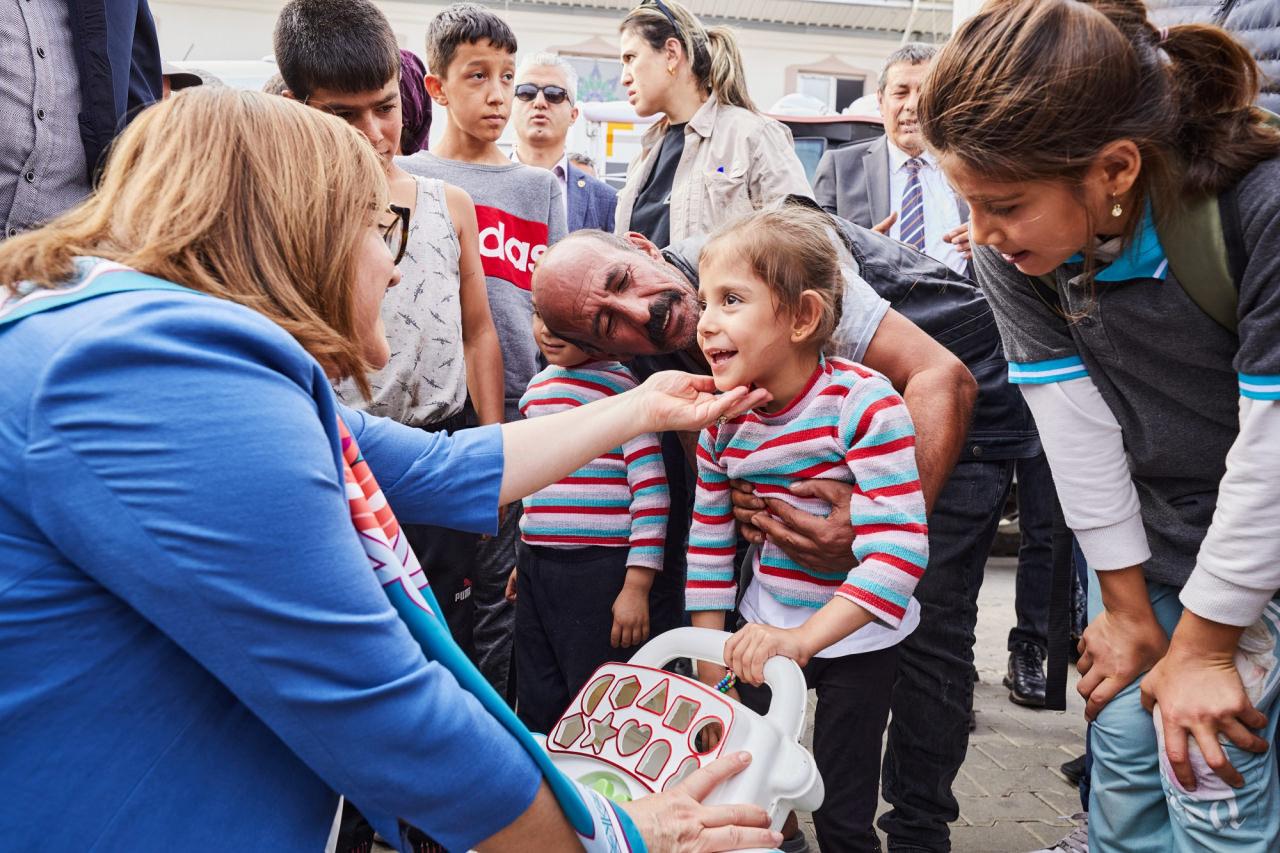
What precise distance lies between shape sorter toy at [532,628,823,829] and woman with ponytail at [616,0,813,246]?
2.33 m

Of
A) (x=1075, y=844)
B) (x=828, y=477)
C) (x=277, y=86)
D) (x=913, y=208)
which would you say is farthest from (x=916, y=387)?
(x=913, y=208)

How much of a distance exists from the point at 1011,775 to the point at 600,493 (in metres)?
1.65

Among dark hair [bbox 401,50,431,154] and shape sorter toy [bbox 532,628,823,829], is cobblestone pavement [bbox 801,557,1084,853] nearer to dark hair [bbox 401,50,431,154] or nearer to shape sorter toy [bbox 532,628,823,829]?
shape sorter toy [bbox 532,628,823,829]

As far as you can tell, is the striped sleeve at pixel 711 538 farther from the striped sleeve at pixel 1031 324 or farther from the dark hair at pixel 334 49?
the dark hair at pixel 334 49

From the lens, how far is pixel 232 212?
1158mm

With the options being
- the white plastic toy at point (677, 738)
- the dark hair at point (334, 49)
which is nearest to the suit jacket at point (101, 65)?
the dark hair at point (334, 49)

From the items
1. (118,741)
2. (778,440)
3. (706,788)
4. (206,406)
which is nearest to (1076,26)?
(778,440)

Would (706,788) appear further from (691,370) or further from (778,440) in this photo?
(691,370)

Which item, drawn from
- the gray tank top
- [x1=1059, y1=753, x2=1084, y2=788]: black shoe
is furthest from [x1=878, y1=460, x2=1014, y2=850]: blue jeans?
the gray tank top

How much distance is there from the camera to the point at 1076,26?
1.50 metres

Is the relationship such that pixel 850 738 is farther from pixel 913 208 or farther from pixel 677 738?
pixel 913 208

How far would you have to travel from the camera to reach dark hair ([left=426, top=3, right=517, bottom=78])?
3479mm

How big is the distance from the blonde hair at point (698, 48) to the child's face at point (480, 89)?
66 centimetres

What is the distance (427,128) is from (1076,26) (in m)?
2.38
